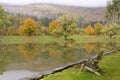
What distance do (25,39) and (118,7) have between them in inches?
2521


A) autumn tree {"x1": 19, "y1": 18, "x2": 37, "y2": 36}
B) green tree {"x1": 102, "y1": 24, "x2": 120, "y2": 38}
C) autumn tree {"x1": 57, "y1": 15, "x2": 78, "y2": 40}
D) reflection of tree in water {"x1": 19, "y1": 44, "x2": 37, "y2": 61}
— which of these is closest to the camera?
reflection of tree in water {"x1": 19, "y1": 44, "x2": 37, "y2": 61}

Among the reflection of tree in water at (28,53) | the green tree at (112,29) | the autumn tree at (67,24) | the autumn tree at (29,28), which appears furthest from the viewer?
the green tree at (112,29)

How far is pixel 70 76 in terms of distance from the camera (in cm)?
2073

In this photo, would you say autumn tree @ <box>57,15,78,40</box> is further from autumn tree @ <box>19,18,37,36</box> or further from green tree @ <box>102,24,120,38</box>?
green tree @ <box>102,24,120,38</box>

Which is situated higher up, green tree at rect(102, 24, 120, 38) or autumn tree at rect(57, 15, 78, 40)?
autumn tree at rect(57, 15, 78, 40)

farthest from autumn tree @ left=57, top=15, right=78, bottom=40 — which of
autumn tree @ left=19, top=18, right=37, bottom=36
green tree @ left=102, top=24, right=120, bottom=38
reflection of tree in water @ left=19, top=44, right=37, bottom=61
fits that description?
reflection of tree in water @ left=19, top=44, right=37, bottom=61

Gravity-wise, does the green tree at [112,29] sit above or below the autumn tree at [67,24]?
below

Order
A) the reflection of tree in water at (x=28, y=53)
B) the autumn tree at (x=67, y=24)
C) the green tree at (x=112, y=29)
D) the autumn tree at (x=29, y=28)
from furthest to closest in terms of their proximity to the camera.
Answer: the green tree at (x=112, y=29), the autumn tree at (x=29, y=28), the autumn tree at (x=67, y=24), the reflection of tree in water at (x=28, y=53)

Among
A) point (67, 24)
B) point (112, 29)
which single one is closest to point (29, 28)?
point (67, 24)

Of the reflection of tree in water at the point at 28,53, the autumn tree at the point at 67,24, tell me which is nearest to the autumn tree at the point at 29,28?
the autumn tree at the point at 67,24

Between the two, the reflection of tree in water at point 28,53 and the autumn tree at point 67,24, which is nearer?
the reflection of tree in water at point 28,53

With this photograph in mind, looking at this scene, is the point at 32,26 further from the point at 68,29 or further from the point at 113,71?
the point at 113,71

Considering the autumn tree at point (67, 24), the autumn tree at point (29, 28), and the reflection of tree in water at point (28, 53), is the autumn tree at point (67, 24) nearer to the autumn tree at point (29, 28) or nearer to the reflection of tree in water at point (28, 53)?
the autumn tree at point (29, 28)

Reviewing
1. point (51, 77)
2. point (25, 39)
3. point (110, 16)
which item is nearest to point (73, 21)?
point (25, 39)
